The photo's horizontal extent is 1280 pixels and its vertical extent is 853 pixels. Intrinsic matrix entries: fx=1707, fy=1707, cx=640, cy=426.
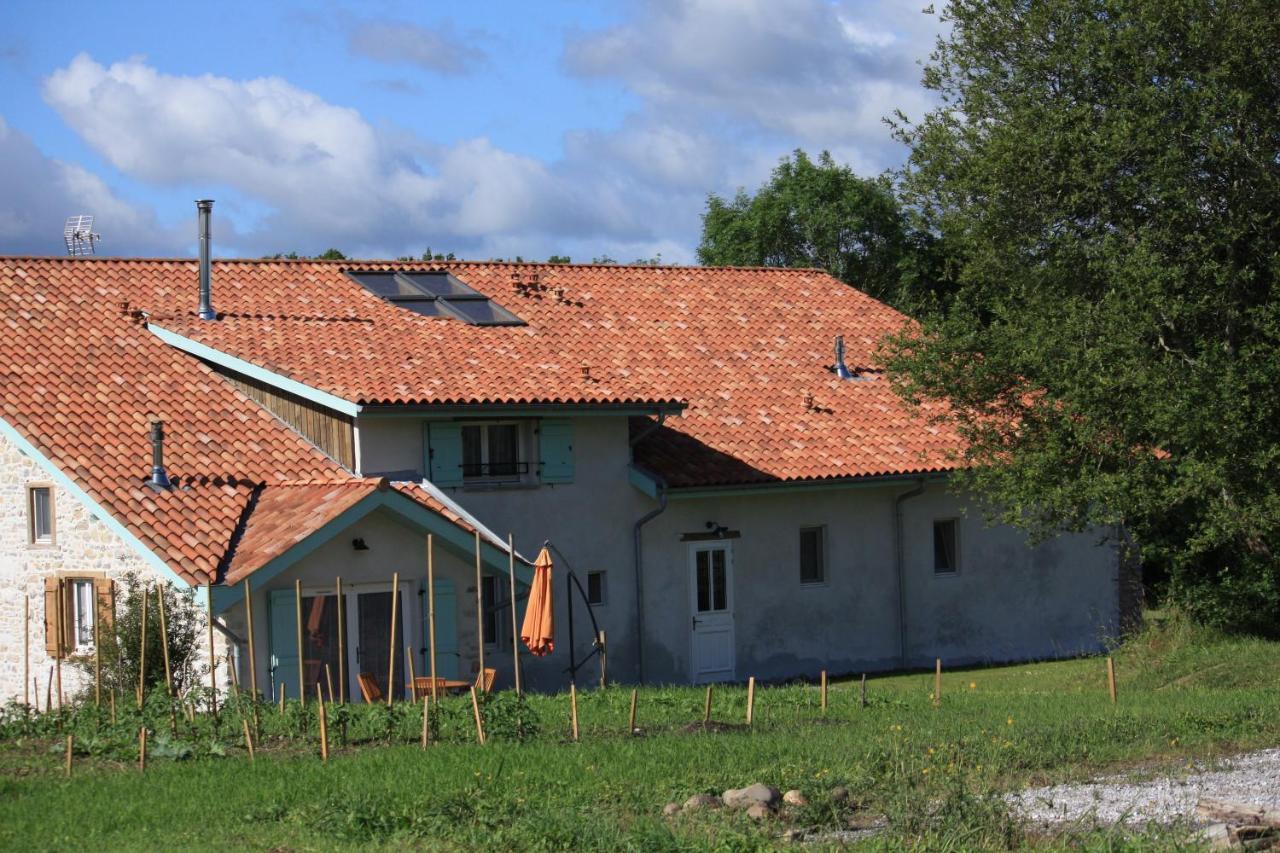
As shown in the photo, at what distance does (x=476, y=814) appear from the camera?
1254 centimetres

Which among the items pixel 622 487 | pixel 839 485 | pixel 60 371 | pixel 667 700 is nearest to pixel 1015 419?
pixel 839 485

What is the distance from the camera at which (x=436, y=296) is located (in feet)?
94.2

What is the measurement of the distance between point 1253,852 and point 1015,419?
1413 centimetres

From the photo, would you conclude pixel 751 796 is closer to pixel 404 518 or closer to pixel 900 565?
pixel 404 518

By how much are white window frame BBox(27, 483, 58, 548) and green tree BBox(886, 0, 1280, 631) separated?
41.0ft

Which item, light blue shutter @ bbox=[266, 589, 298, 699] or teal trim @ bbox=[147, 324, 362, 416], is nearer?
light blue shutter @ bbox=[266, 589, 298, 699]

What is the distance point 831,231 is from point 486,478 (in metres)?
23.0

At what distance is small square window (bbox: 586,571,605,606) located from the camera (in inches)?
993

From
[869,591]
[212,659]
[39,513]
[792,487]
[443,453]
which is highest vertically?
[443,453]

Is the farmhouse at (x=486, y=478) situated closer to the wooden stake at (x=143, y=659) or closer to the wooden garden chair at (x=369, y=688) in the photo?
the wooden garden chair at (x=369, y=688)

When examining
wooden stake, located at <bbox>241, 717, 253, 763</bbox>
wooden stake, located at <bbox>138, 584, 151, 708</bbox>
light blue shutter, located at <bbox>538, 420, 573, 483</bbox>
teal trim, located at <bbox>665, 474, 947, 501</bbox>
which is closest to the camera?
wooden stake, located at <bbox>241, 717, 253, 763</bbox>

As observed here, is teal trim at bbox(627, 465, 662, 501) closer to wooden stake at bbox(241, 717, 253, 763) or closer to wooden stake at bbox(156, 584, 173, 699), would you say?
wooden stake at bbox(156, 584, 173, 699)

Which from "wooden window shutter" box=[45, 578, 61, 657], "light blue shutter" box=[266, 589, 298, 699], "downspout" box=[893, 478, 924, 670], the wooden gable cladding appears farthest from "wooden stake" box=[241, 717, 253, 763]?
"downspout" box=[893, 478, 924, 670]

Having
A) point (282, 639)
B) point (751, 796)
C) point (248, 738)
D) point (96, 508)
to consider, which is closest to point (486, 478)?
point (282, 639)
